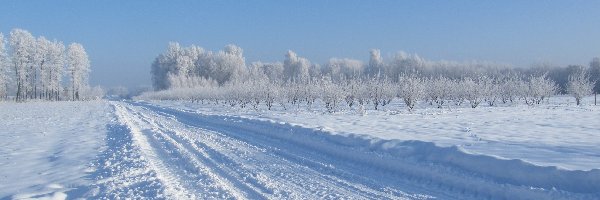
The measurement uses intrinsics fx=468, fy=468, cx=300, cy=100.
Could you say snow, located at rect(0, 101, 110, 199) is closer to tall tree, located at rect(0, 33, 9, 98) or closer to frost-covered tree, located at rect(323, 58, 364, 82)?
tall tree, located at rect(0, 33, 9, 98)

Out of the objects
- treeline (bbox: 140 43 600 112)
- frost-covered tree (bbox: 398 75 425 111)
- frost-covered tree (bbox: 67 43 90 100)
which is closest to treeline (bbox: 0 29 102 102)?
frost-covered tree (bbox: 67 43 90 100)

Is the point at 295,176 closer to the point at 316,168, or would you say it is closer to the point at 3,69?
the point at 316,168

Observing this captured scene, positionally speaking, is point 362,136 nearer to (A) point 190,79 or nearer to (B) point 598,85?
(B) point 598,85

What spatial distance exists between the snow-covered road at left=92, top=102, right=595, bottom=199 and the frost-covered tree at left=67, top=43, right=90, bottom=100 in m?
77.1

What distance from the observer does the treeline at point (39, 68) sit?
6656 centimetres

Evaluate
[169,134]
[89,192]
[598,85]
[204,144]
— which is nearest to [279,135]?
[204,144]

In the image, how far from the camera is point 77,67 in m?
81.6

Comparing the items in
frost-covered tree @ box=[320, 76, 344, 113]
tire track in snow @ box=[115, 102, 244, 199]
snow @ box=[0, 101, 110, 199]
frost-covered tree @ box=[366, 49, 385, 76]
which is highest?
frost-covered tree @ box=[366, 49, 385, 76]

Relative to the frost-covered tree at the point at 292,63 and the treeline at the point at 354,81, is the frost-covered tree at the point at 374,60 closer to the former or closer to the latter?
the treeline at the point at 354,81

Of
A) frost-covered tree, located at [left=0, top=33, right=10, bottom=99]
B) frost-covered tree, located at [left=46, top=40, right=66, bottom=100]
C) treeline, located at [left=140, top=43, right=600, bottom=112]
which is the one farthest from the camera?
frost-covered tree, located at [left=46, top=40, right=66, bottom=100]

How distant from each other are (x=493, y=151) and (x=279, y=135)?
7150 millimetres

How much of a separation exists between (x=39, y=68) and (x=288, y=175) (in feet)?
253

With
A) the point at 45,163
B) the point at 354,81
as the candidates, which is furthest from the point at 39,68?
the point at 45,163

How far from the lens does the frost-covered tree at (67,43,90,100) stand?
81.0 metres
